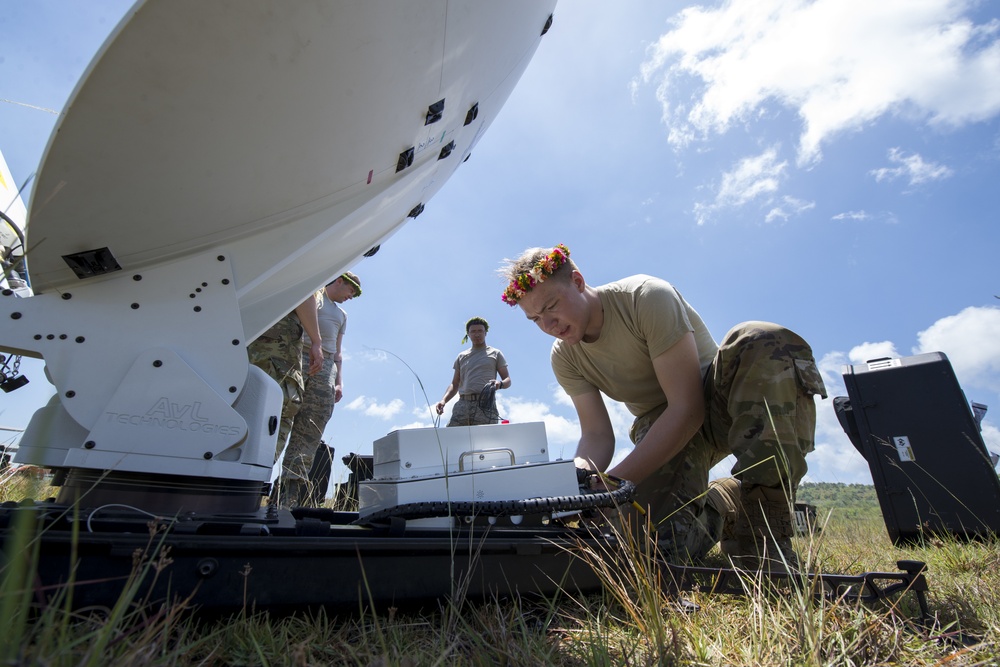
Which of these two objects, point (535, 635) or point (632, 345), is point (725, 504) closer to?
point (632, 345)

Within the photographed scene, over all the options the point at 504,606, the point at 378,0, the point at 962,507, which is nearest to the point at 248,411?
the point at 504,606

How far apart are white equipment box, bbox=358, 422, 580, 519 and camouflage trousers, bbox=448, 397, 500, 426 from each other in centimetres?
399

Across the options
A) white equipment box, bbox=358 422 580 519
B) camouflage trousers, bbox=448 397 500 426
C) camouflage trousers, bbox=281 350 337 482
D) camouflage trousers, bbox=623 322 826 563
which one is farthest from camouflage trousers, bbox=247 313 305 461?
camouflage trousers, bbox=448 397 500 426

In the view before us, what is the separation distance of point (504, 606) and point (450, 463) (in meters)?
0.54

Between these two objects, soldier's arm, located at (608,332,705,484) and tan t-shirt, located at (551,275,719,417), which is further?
tan t-shirt, located at (551,275,719,417)

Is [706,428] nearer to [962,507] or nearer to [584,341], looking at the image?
[584,341]

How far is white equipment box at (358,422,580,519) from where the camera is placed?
150 centimetres

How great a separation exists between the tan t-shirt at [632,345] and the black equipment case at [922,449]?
6.30ft

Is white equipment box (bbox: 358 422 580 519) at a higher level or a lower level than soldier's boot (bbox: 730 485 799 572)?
higher

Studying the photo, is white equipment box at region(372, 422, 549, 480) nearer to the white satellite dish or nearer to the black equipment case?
the white satellite dish

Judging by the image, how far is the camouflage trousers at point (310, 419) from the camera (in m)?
3.79

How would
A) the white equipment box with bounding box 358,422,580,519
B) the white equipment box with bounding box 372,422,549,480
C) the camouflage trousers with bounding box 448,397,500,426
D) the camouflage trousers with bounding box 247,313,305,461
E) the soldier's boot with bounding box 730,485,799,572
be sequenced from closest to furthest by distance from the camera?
the white equipment box with bounding box 358,422,580,519 < the white equipment box with bounding box 372,422,549,480 < the soldier's boot with bounding box 730,485,799,572 < the camouflage trousers with bounding box 247,313,305,461 < the camouflage trousers with bounding box 448,397,500,426

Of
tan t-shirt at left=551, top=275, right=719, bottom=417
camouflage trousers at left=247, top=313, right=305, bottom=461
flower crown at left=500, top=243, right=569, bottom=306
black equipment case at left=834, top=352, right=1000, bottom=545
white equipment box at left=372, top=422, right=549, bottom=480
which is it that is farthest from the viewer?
black equipment case at left=834, top=352, right=1000, bottom=545

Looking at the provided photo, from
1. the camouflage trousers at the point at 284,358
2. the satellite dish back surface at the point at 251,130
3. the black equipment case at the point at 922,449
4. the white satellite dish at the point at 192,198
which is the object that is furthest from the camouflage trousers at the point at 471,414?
the white satellite dish at the point at 192,198
